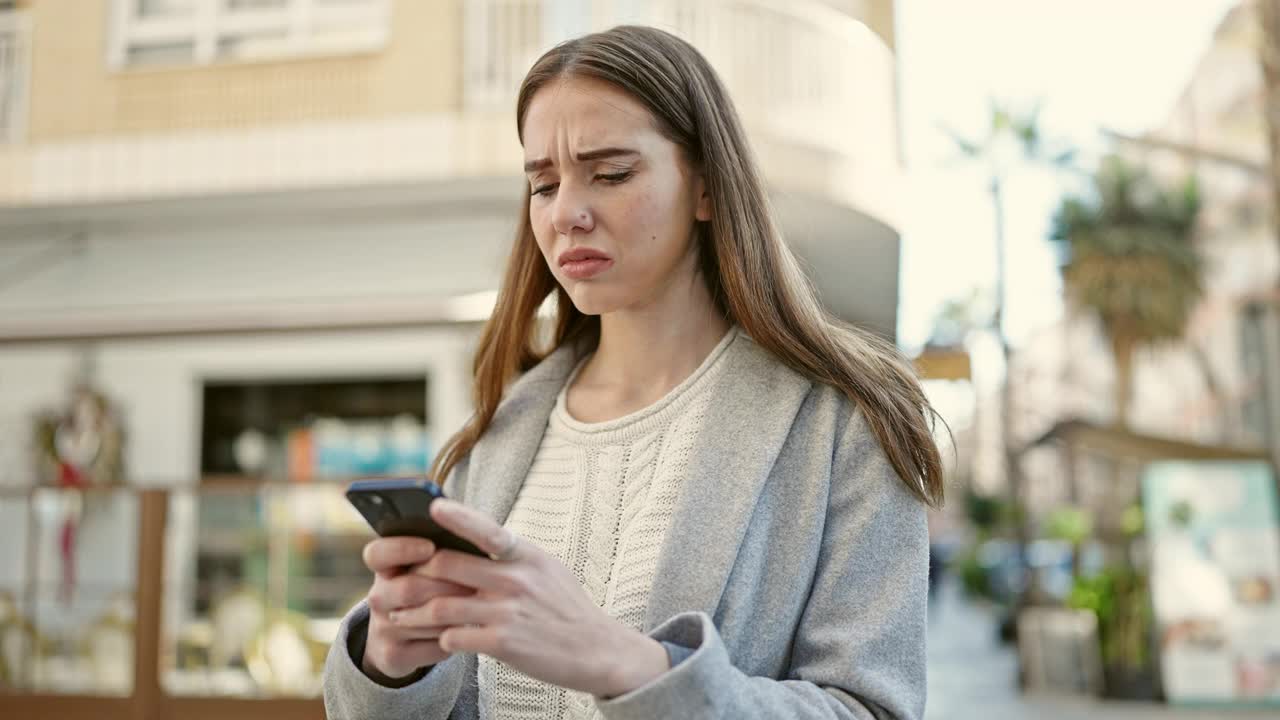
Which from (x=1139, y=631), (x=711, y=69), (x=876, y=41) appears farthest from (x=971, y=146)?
(x=711, y=69)

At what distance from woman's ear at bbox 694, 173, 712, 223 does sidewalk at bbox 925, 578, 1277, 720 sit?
310 inches

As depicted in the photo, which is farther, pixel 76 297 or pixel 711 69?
pixel 76 297

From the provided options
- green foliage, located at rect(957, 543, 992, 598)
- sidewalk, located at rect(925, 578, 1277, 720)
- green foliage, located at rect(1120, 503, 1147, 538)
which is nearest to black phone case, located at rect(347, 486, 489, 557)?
sidewalk, located at rect(925, 578, 1277, 720)

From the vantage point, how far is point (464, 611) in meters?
0.95

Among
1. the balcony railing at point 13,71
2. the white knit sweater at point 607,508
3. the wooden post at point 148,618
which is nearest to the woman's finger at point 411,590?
the white knit sweater at point 607,508

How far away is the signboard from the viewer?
833cm

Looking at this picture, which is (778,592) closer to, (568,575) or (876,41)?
(568,575)

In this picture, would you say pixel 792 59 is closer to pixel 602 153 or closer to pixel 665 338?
pixel 665 338

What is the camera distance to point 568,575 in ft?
3.23

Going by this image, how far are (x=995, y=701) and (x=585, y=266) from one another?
29.9ft

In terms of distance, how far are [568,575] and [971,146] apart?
68.2 feet

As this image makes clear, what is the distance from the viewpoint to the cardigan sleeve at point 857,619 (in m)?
1.07

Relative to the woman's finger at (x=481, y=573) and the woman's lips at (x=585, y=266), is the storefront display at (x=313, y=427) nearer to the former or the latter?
the woman's lips at (x=585, y=266)

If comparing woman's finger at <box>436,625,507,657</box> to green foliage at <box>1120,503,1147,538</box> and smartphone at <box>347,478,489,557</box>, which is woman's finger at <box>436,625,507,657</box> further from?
green foliage at <box>1120,503,1147,538</box>
